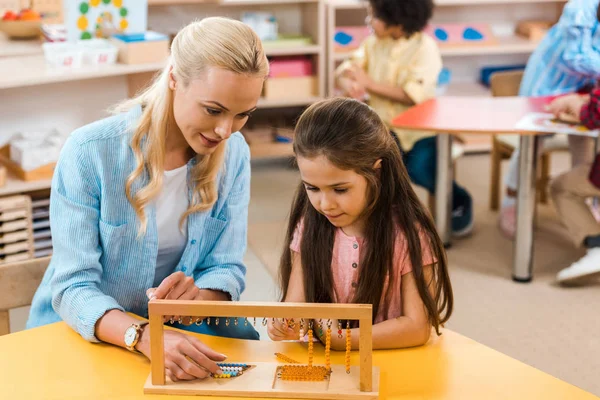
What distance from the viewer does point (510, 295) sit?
12.0 ft

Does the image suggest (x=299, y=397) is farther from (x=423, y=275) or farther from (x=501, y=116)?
(x=501, y=116)

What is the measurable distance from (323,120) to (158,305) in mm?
531

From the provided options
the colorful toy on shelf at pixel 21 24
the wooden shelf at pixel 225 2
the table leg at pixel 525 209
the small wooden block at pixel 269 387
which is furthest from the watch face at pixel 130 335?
the wooden shelf at pixel 225 2

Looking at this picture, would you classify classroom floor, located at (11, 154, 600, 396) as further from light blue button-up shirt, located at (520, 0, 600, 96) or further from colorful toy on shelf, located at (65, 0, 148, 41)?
colorful toy on shelf, located at (65, 0, 148, 41)

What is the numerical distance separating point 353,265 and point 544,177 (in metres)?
3.05

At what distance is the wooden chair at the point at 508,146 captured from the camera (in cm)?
434

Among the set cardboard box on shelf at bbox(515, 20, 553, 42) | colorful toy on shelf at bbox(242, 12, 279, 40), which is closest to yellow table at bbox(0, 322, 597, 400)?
colorful toy on shelf at bbox(242, 12, 279, 40)

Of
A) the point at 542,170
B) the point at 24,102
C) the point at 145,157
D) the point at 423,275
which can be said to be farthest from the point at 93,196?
the point at 542,170

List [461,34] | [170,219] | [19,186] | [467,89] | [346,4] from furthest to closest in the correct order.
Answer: [467,89], [461,34], [346,4], [19,186], [170,219]

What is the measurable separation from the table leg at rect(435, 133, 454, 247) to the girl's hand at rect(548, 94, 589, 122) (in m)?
0.52

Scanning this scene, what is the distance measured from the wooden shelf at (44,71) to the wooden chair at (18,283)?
4.41 ft

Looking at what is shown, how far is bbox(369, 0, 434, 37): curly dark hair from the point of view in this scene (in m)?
3.99

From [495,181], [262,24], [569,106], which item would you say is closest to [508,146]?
[495,181]

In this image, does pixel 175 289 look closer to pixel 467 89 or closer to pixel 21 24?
pixel 21 24
